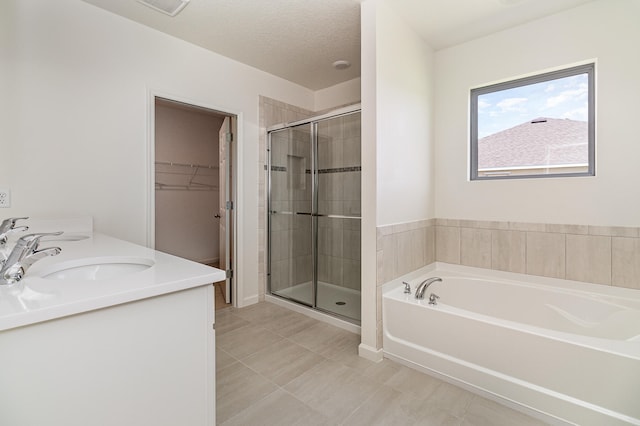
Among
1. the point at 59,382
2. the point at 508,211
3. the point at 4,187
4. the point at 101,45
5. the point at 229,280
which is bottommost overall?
the point at 229,280

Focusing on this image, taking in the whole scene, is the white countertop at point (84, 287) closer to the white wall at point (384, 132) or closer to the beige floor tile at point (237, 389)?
the beige floor tile at point (237, 389)

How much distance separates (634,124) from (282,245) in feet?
10.00

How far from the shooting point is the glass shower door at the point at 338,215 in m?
2.86

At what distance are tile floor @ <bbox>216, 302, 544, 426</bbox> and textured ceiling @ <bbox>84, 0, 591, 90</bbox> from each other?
251 cm

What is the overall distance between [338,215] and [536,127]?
1.82 m

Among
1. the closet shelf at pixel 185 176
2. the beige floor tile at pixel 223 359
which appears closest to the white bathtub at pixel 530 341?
the beige floor tile at pixel 223 359

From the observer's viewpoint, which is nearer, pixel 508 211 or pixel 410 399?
pixel 410 399

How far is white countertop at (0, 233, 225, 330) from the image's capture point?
718 mm

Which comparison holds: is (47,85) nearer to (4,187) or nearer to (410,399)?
(4,187)

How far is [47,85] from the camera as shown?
6.55 ft

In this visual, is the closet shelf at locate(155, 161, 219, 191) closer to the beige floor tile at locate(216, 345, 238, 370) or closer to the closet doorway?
the closet doorway

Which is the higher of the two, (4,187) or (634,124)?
(634,124)

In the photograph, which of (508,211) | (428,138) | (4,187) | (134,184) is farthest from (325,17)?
(4,187)

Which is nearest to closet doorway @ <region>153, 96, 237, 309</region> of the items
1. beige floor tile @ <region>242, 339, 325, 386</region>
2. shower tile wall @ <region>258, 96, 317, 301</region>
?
shower tile wall @ <region>258, 96, 317, 301</region>
